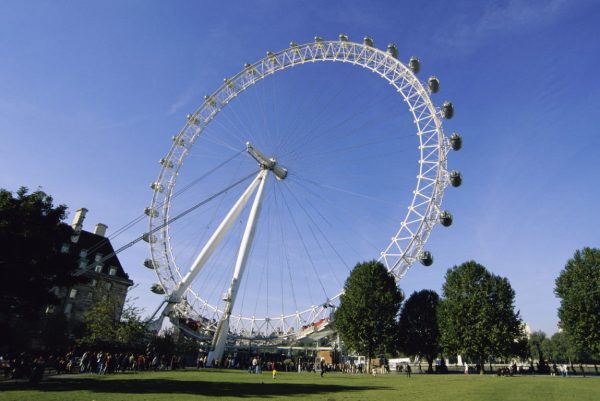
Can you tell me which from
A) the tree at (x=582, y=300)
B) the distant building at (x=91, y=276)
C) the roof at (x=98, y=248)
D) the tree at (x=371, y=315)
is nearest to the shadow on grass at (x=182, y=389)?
the tree at (x=371, y=315)

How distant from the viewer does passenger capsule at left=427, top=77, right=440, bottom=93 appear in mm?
49719

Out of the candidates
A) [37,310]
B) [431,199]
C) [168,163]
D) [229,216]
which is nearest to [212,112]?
[168,163]

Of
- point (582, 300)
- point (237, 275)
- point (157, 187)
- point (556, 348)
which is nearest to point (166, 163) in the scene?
point (157, 187)

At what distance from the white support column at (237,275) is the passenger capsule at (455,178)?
2374 cm

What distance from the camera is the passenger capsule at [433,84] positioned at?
49719 mm

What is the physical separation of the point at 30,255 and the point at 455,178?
43.9m

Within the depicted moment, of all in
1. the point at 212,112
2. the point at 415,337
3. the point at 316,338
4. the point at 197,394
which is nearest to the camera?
the point at 197,394

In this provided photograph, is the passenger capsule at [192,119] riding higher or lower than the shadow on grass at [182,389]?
higher

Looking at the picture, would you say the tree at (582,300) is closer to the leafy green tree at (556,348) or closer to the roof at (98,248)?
the roof at (98,248)

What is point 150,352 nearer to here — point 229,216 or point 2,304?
point 229,216

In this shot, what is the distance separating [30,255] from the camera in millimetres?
25906

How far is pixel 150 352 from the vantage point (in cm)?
5631

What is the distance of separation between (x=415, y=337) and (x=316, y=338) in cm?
1829

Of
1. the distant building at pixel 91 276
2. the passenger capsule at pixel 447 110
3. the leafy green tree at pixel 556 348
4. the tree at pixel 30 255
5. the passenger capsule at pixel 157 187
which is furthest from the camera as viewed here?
the leafy green tree at pixel 556 348
